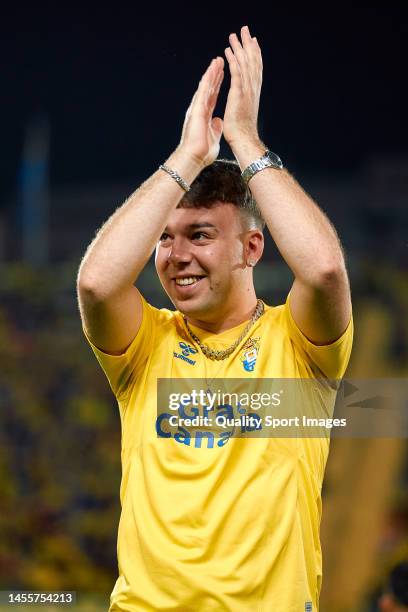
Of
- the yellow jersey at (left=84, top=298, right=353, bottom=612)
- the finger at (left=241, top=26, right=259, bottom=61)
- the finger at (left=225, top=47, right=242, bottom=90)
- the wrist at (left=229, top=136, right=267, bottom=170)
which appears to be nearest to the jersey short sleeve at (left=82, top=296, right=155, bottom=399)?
the yellow jersey at (left=84, top=298, right=353, bottom=612)

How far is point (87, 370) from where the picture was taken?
964cm

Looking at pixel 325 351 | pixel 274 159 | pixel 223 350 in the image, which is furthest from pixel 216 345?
pixel 274 159

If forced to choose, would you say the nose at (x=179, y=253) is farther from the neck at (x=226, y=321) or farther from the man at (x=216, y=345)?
the neck at (x=226, y=321)

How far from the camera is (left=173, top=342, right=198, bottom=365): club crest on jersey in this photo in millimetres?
2557

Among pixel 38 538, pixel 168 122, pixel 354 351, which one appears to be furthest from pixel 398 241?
Answer: pixel 168 122

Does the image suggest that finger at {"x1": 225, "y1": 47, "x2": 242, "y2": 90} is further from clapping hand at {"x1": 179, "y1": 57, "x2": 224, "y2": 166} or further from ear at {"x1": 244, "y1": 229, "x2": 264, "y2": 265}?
ear at {"x1": 244, "y1": 229, "x2": 264, "y2": 265}

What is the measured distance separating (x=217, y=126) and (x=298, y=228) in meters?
0.49

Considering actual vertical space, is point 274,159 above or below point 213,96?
below

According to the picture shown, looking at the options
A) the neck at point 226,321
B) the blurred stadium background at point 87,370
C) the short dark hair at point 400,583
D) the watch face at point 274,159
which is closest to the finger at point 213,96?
the watch face at point 274,159

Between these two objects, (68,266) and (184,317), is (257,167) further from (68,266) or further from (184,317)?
(68,266)

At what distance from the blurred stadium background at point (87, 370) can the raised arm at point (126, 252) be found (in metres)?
4.73

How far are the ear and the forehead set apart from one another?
7 centimetres

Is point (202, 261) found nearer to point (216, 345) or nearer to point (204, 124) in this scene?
point (216, 345)

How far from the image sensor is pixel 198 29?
421cm
